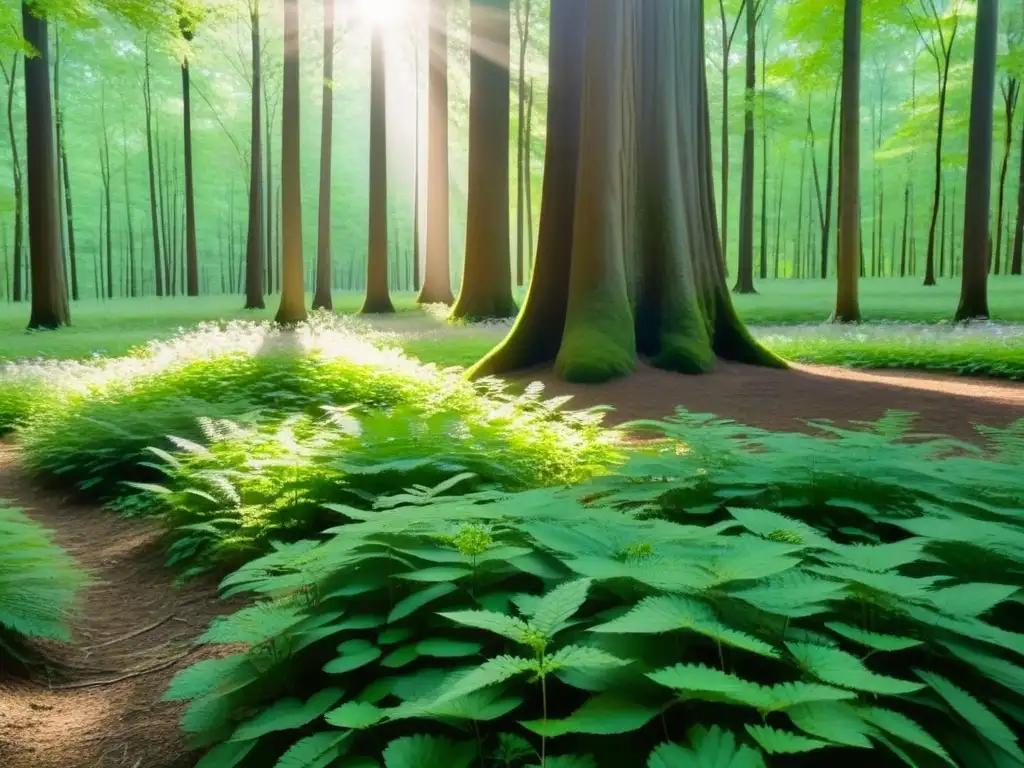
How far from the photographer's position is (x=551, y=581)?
6.70ft

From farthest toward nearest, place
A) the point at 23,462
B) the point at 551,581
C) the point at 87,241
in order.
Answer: the point at 87,241, the point at 23,462, the point at 551,581

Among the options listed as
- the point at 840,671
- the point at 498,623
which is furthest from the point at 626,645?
the point at 840,671

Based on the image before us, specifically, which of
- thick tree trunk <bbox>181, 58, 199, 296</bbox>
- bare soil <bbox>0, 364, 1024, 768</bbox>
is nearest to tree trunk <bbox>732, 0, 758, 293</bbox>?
thick tree trunk <bbox>181, 58, 199, 296</bbox>

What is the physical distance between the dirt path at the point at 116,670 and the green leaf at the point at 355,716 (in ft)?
2.90

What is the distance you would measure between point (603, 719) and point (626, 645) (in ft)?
0.78

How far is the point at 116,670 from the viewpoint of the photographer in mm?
2955

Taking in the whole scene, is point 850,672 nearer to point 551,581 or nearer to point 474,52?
point 551,581

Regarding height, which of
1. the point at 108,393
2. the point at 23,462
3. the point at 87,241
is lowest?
the point at 23,462

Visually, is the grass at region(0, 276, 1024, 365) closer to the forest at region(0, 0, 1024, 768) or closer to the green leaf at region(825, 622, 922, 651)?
the forest at region(0, 0, 1024, 768)

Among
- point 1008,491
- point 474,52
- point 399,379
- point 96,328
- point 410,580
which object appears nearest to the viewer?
point 410,580

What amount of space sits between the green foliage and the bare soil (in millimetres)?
278

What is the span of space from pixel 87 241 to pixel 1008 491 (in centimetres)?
5079

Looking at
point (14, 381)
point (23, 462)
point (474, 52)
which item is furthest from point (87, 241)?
point (23, 462)

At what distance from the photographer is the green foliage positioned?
2328 millimetres
